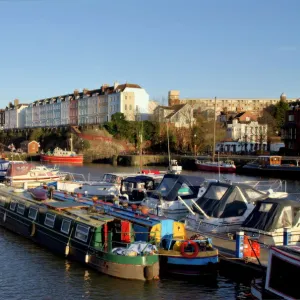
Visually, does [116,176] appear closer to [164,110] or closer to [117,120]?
[117,120]

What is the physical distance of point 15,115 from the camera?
165 meters

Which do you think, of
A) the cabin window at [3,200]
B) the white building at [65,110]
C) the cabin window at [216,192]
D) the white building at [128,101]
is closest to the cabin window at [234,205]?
the cabin window at [216,192]

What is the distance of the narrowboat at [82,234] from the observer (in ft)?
57.4

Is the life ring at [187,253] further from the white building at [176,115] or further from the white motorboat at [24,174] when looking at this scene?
the white building at [176,115]

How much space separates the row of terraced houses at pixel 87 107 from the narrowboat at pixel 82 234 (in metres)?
87.4

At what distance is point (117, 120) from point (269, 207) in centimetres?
9031

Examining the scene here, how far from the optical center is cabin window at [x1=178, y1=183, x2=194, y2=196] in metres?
27.9

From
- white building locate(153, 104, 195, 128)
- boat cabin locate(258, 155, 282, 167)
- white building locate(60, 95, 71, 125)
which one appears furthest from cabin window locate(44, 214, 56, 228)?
white building locate(60, 95, 71, 125)

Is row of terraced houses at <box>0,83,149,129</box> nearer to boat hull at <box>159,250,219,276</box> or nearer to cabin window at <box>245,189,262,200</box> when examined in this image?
cabin window at <box>245,189,262,200</box>

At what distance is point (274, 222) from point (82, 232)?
7.45m

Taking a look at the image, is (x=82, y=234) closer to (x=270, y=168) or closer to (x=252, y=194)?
(x=252, y=194)

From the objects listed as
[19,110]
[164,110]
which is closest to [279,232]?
[164,110]

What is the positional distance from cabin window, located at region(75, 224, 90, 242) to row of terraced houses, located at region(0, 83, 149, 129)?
305ft

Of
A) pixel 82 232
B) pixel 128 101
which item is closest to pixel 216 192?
pixel 82 232
